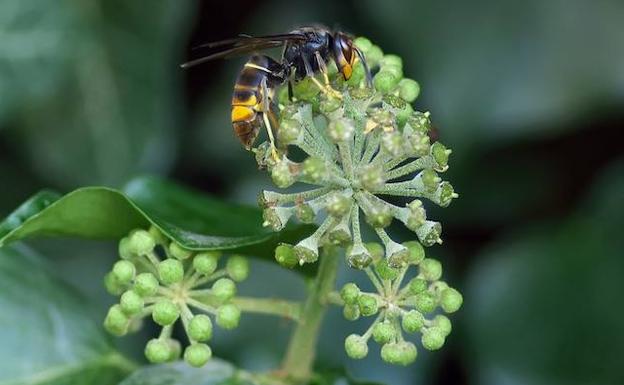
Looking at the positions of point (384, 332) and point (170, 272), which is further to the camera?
point (170, 272)

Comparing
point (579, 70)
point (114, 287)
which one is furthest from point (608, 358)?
point (114, 287)

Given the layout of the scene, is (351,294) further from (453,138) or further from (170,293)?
(453,138)

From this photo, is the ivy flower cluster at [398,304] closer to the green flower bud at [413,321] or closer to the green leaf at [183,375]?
the green flower bud at [413,321]

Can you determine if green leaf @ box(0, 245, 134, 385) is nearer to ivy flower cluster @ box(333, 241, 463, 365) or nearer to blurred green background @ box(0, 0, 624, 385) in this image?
blurred green background @ box(0, 0, 624, 385)

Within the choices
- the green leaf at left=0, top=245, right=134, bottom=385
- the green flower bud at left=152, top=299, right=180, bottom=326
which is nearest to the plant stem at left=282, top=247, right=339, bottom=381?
the green flower bud at left=152, top=299, right=180, bottom=326

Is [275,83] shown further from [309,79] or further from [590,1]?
[590,1]

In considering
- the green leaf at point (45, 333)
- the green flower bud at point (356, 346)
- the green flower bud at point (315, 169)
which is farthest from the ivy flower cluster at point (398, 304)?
the green leaf at point (45, 333)

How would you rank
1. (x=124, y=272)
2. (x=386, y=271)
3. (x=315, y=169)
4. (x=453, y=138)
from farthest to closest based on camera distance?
(x=453, y=138) → (x=124, y=272) → (x=386, y=271) → (x=315, y=169)

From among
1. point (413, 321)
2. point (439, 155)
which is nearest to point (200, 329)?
point (413, 321)
